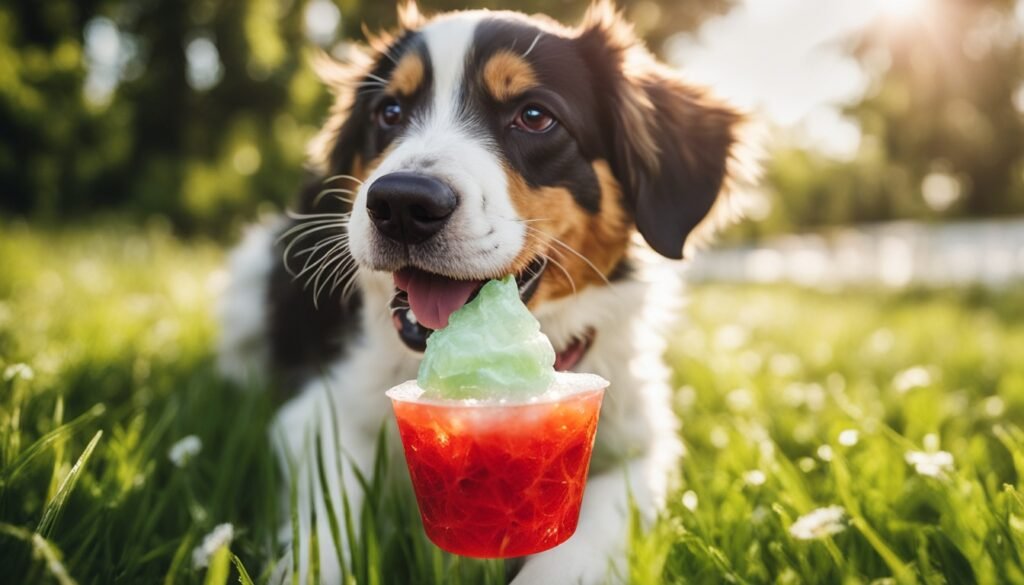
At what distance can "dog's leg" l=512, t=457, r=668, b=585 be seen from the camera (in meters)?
1.66

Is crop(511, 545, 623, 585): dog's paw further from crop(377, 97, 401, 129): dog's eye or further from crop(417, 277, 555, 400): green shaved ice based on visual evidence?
crop(377, 97, 401, 129): dog's eye

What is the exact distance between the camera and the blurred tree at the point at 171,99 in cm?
754

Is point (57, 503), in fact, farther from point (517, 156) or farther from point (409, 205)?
point (517, 156)

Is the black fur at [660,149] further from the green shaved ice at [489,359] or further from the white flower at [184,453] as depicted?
the white flower at [184,453]

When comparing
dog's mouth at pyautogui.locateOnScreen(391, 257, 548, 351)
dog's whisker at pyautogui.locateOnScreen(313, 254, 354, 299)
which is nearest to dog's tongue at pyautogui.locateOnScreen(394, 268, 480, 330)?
dog's mouth at pyautogui.locateOnScreen(391, 257, 548, 351)

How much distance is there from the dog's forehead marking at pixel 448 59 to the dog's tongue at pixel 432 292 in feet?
1.82

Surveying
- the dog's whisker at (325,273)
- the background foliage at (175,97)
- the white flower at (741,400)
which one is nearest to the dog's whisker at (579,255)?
the dog's whisker at (325,273)

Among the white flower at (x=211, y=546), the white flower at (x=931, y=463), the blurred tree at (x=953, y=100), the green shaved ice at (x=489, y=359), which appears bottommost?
the blurred tree at (x=953, y=100)

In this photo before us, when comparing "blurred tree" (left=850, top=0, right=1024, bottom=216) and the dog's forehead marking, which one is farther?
"blurred tree" (left=850, top=0, right=1024, bottom=216)

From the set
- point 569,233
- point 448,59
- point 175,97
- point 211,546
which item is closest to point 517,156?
point 569,233

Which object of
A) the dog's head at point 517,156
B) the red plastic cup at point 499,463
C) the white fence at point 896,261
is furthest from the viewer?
the white fence at point 896,261

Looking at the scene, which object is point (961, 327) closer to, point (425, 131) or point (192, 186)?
point (425, 131)

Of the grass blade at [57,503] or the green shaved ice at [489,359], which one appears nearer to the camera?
the green shaved ice at [489,359]

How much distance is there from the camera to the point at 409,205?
5.52ft
